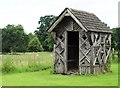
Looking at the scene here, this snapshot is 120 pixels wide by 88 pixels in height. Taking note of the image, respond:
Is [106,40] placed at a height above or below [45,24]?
below

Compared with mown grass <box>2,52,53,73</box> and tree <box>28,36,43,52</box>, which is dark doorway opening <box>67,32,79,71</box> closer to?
mown grass <box>2,52,53,73</box>

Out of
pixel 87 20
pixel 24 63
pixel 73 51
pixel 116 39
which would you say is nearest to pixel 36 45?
→ pixel 116 39

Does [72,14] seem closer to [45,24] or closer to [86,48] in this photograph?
[86,48]

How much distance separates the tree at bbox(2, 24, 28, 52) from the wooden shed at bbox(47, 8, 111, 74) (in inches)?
2481

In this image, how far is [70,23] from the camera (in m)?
25.5

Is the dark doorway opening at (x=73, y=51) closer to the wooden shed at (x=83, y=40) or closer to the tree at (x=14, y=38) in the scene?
the wooden shed at (x=83, y=40)

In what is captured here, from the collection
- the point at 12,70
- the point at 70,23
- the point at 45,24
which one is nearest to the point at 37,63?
the point at 12,70

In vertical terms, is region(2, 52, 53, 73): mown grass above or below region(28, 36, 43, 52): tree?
below

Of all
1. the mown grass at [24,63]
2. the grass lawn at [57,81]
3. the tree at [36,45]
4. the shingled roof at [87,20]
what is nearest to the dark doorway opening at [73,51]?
the mown grass at [24,63]

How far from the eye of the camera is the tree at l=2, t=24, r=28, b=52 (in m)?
91.4

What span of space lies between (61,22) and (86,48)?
2672 millimetres

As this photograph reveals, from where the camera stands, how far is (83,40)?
24.9 m

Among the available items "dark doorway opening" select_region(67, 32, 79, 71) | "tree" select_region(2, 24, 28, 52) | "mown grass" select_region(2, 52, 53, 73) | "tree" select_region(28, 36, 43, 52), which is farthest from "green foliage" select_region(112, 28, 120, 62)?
"tree" select_region(2, 24, 28, 52)

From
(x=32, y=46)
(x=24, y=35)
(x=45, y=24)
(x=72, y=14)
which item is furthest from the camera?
(x=45, y=24)
